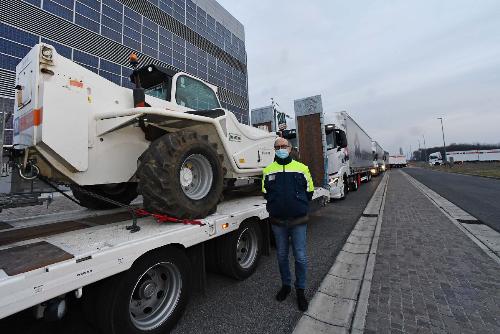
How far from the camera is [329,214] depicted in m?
8.91

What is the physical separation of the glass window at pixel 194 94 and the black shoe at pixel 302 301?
337 cm

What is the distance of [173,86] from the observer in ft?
14.7

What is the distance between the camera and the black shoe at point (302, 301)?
3154 millimetres

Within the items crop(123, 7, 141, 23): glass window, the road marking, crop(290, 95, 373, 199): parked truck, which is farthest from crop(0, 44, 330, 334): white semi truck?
crop(123, 7, 141, 23): glass window

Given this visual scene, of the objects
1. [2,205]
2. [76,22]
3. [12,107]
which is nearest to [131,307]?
[2,205]

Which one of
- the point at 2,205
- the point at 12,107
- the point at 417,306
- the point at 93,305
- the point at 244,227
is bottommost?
the point at 417,306

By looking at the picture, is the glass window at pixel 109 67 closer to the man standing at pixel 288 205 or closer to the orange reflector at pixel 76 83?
the orange reflector at pixel 76 83

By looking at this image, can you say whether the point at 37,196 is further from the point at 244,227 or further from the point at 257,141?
the point at 257,141

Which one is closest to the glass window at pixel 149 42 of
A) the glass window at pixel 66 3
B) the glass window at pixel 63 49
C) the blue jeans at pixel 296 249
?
the glass window at pixel 66 3

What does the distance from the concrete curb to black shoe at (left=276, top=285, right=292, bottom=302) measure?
320 mm

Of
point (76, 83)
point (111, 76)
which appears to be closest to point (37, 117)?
point (76, 83)

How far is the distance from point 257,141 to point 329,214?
4.67 meters

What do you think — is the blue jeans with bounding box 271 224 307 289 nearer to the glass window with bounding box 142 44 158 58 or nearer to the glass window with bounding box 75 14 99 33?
the glass window with bounding box 75 14 99 33

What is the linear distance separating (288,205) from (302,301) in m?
1.13
